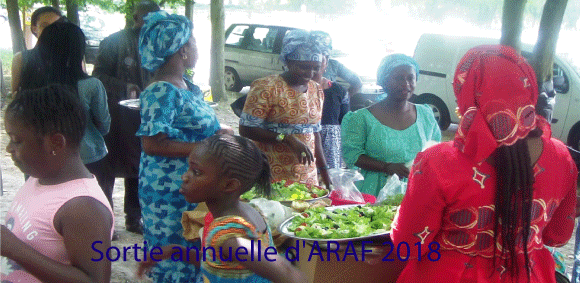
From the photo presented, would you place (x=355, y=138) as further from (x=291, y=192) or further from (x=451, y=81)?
(x=451, y=81)

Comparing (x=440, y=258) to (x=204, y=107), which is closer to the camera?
(x=440, y=258)

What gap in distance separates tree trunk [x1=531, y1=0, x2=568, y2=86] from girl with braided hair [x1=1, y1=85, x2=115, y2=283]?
552cm

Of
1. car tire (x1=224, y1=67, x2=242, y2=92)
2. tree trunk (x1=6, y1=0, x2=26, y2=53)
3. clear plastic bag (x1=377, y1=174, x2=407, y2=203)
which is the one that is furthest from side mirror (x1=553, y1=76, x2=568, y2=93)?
tree trunk (x1=6, y1=0, x2=26, y2=53)

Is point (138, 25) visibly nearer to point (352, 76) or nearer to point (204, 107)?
point (352, 76)

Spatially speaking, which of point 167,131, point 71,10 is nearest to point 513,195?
point 167,131

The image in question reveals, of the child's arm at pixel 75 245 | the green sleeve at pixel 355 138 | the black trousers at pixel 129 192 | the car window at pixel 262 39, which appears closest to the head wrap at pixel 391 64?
the green sleeve at pixel 355 138

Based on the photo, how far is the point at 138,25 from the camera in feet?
17.7

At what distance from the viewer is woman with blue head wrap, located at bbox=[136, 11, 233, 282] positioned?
9.34 feet

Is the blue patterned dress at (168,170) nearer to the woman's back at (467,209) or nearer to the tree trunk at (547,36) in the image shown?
the woman's back at (467,209)

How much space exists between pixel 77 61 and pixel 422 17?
107 ft

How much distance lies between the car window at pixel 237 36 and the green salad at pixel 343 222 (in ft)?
41.6

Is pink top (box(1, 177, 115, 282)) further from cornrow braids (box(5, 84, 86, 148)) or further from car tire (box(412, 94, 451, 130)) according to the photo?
car tire (box(412, 94, 451, 130))

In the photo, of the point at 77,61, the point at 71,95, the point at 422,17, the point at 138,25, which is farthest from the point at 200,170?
the point at 422,17

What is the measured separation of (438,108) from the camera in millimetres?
11461
